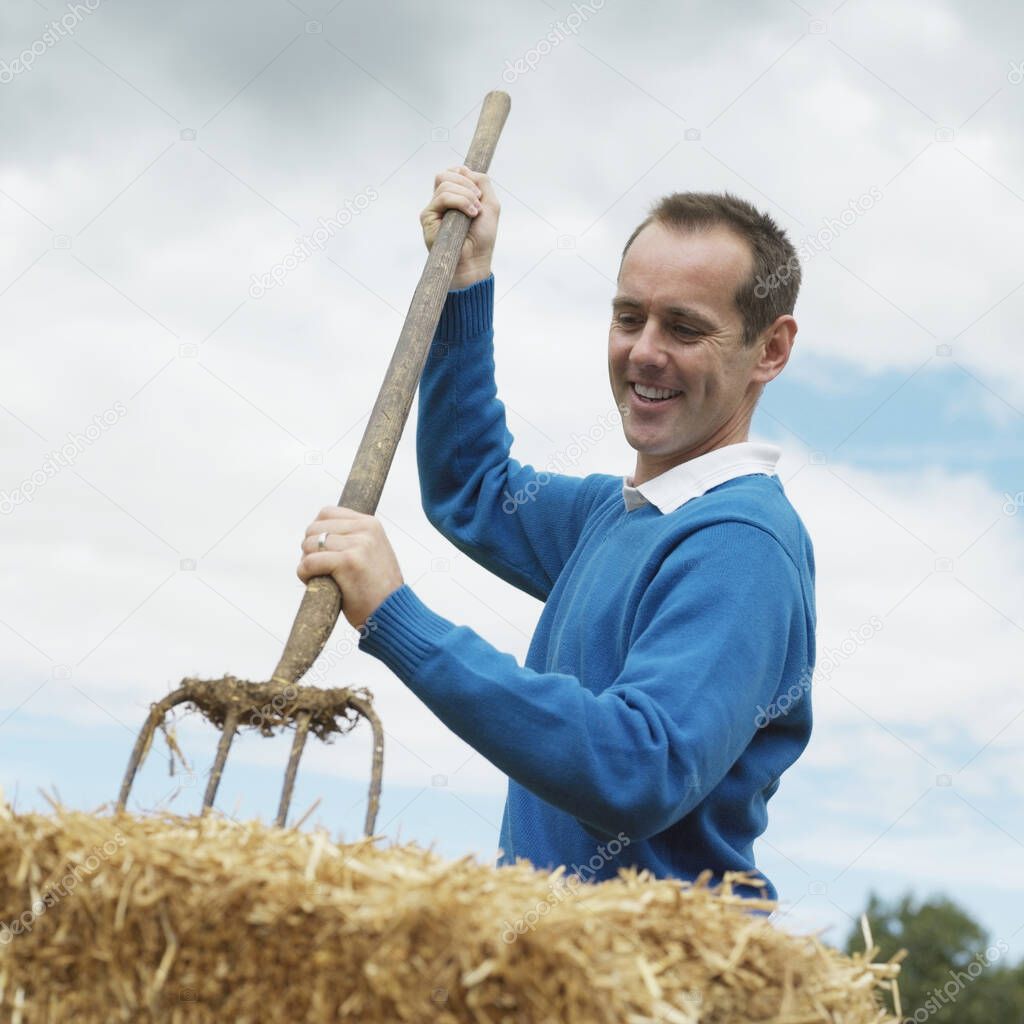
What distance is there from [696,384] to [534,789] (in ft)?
5.31

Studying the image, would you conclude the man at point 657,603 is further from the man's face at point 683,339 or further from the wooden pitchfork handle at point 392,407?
the wooden pitchfork handle at point 392,407

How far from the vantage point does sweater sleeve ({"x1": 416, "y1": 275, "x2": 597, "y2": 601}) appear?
5371 mm

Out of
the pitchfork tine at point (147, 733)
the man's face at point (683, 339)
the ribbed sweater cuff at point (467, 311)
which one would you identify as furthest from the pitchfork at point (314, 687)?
the man's face at point (683, 339)

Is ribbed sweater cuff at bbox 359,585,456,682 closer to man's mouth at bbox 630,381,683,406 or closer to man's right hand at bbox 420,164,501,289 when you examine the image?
man's mouth at bbox 630,381,683,406

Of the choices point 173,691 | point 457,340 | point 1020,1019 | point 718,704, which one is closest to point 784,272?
point 457,340

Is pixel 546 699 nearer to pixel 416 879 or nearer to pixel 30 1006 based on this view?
pixel 416 879

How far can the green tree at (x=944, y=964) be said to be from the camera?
40.9 metres

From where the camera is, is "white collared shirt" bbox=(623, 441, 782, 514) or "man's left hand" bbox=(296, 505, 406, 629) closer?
"man's left hand" bbox=(296, 505, 406, 629)

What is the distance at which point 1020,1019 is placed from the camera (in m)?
40.0

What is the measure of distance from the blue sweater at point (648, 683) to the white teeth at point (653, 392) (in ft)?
1.26

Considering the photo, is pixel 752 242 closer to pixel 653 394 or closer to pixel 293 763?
pixel 653 394

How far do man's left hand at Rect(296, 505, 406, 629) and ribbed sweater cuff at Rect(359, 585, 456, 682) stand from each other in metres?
0.05

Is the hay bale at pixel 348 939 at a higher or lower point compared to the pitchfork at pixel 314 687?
lower

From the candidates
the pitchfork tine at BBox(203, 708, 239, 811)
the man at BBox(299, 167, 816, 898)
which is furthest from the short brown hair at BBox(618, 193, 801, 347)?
the pitchfork tine at BBox(203, 708, 239, 811)
